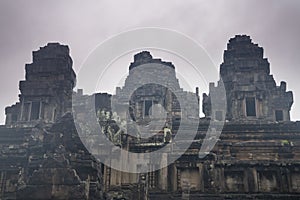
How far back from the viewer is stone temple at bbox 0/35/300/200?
15859mm

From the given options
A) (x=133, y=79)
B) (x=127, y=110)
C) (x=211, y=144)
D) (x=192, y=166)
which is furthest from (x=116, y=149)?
(x=133, y=79)

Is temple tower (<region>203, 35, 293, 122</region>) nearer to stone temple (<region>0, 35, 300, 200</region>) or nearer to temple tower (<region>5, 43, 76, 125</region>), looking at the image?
stone temple (<region>0, 35, 300, 200</region>)

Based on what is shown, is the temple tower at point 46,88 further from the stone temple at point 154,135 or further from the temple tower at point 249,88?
the temple tower at point 249,88

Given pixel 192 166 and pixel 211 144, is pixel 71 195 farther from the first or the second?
pixel 211 144

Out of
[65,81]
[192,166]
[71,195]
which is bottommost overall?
[71,195]

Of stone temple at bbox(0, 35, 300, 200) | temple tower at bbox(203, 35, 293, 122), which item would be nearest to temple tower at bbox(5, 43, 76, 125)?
stone temple at bbox(0, 35, 300, 200)

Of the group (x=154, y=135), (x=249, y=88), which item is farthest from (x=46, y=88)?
(x=249, y=88)

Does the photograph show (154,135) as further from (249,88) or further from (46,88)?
(46,88)

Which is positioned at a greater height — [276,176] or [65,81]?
[65,81]

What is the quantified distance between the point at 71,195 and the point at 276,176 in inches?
597

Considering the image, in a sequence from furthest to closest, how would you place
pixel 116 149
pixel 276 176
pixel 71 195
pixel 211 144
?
pixel 211 144 → pixel 276 176 → pixel 116 149 → pixel 71 195

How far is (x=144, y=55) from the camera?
3831cm

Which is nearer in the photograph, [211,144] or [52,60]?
[211,144]

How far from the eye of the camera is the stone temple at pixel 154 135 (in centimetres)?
1586
